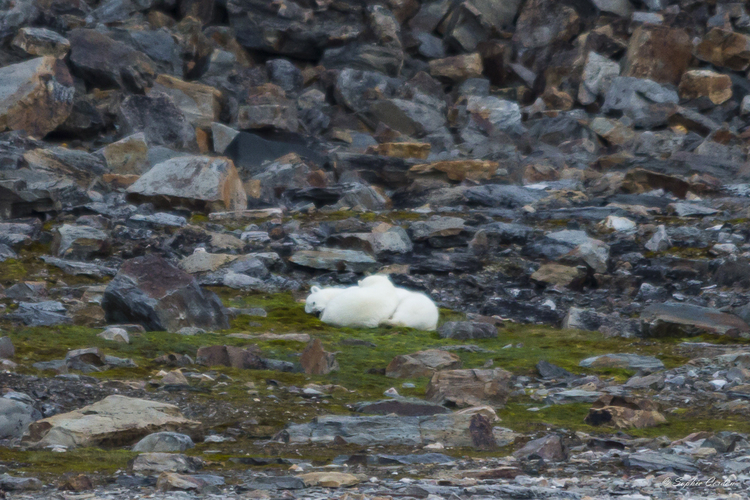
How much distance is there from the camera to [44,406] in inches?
196

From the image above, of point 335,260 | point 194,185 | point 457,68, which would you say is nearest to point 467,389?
point 335,260

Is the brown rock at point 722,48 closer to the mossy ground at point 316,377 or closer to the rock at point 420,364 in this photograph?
the mossy ground at point 316,377

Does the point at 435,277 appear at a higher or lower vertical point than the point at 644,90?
lower

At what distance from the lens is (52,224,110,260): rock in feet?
38.4

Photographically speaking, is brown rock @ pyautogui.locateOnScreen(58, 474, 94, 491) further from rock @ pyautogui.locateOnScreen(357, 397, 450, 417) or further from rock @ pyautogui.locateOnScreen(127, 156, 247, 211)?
rock @ pyautogui.locateOnScreen(127, 156, 247, 211)

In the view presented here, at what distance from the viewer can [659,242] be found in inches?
494

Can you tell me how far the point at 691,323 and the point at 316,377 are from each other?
4.32 metres

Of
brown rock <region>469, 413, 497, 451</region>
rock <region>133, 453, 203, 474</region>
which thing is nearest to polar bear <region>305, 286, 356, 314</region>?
brown rock <region>469, 413, 497, 451</region>

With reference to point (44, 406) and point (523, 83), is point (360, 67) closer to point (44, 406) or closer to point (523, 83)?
point (523, 83)

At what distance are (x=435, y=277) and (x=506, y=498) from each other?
27.3 feet

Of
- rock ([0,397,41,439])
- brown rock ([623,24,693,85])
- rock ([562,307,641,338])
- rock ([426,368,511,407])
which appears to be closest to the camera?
rock ([0,397,41,439])

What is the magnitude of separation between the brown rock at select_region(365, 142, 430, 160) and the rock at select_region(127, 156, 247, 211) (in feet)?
20.1

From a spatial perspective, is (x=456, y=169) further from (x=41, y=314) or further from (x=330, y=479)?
(x=330, y=479)

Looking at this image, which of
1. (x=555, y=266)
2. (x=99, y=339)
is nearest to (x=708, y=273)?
(x=555, y=266)
